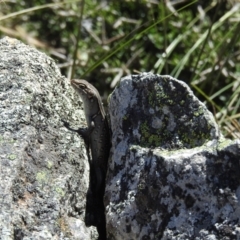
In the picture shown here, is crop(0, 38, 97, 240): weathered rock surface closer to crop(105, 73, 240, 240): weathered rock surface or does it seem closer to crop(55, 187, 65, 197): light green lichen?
crop(55, 187, 65, 197): light green lichen

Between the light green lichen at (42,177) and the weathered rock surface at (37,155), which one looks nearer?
the weathered rock surface at (37,155)

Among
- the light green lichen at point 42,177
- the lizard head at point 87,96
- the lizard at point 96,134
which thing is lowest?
the light green lichen at point 42,177

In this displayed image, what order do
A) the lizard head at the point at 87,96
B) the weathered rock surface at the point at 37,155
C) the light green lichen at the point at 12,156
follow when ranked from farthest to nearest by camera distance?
1. the lizard head at the point at 87,96
2. the light green lichen at the point at 12,156
3. the weathered rock surface at the point at 37,155

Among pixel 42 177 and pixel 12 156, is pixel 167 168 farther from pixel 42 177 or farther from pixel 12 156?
pixel 12 156

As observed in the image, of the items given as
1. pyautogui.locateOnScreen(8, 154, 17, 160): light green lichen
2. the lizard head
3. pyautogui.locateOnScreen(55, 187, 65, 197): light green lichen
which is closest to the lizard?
the lizard head

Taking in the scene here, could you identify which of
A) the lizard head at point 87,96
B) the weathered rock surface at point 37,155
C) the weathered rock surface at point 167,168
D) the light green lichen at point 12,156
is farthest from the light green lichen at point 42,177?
the lizard head at point 87,96

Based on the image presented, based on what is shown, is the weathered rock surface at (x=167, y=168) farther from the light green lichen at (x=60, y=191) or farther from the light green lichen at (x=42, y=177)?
the light green lichen at (x=42, y=177)

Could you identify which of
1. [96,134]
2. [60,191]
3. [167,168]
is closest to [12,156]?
[60,191]
